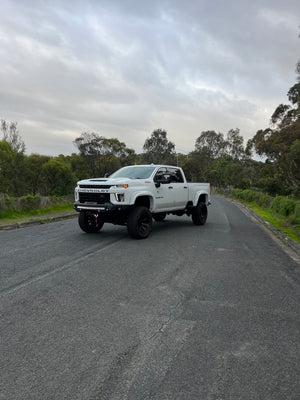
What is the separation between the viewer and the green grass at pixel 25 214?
13.8 meters

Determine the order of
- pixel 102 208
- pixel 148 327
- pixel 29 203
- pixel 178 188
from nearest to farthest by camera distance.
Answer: pixel 148 327 → pixel 102 208 → pixel 178 188 → pixel 29 203

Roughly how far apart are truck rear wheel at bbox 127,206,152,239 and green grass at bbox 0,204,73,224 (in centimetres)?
652

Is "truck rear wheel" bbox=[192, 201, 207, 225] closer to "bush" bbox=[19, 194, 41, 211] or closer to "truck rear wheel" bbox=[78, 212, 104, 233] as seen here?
"truck rear wheel" bbox=[78, 212, 104, 233]

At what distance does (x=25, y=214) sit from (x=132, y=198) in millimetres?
8669

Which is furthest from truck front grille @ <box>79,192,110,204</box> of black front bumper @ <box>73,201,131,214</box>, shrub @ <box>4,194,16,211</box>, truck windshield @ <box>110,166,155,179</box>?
shrub @ <box>4,194,16,211</box>

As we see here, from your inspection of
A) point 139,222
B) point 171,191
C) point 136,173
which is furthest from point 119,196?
point 171,191

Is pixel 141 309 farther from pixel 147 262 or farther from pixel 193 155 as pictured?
pixel 193 155

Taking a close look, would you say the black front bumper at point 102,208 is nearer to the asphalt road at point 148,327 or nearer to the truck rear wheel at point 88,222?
the truck rear wheel at point 88,222

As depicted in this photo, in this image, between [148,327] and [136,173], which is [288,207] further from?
[148,327]

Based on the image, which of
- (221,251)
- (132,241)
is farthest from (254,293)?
(132,241)

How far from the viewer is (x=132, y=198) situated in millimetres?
8703

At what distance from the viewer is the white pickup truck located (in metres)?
8.63

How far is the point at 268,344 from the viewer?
3188mm

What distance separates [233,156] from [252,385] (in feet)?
266
